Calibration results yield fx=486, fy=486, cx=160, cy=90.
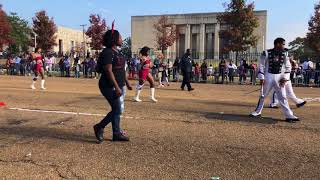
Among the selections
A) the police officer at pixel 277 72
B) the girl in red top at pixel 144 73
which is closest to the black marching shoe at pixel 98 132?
the police officer at pixel 277 72

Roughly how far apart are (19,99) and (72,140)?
6.87 meters

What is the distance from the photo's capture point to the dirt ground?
6684 millimetres

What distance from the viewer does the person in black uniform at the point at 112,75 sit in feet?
25.6

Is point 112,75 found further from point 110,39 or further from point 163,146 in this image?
point 163,146

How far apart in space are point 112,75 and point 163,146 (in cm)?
145

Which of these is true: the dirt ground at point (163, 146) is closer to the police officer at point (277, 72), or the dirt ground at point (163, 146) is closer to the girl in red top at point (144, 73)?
the police officer at point (277, 72)

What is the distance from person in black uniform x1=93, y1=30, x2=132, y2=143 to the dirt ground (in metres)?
0.42

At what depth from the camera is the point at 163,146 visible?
8.03 m

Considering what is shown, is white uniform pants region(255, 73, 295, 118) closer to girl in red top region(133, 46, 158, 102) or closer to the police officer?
the police officer

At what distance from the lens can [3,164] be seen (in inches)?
277

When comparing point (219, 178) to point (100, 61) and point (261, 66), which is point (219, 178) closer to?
point (100, 61)

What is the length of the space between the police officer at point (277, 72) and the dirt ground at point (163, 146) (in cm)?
42

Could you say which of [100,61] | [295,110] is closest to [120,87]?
[100,61]

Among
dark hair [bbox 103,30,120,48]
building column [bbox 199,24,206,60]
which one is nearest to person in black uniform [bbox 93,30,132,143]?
dark hair [bbox 103,30,120,48]
